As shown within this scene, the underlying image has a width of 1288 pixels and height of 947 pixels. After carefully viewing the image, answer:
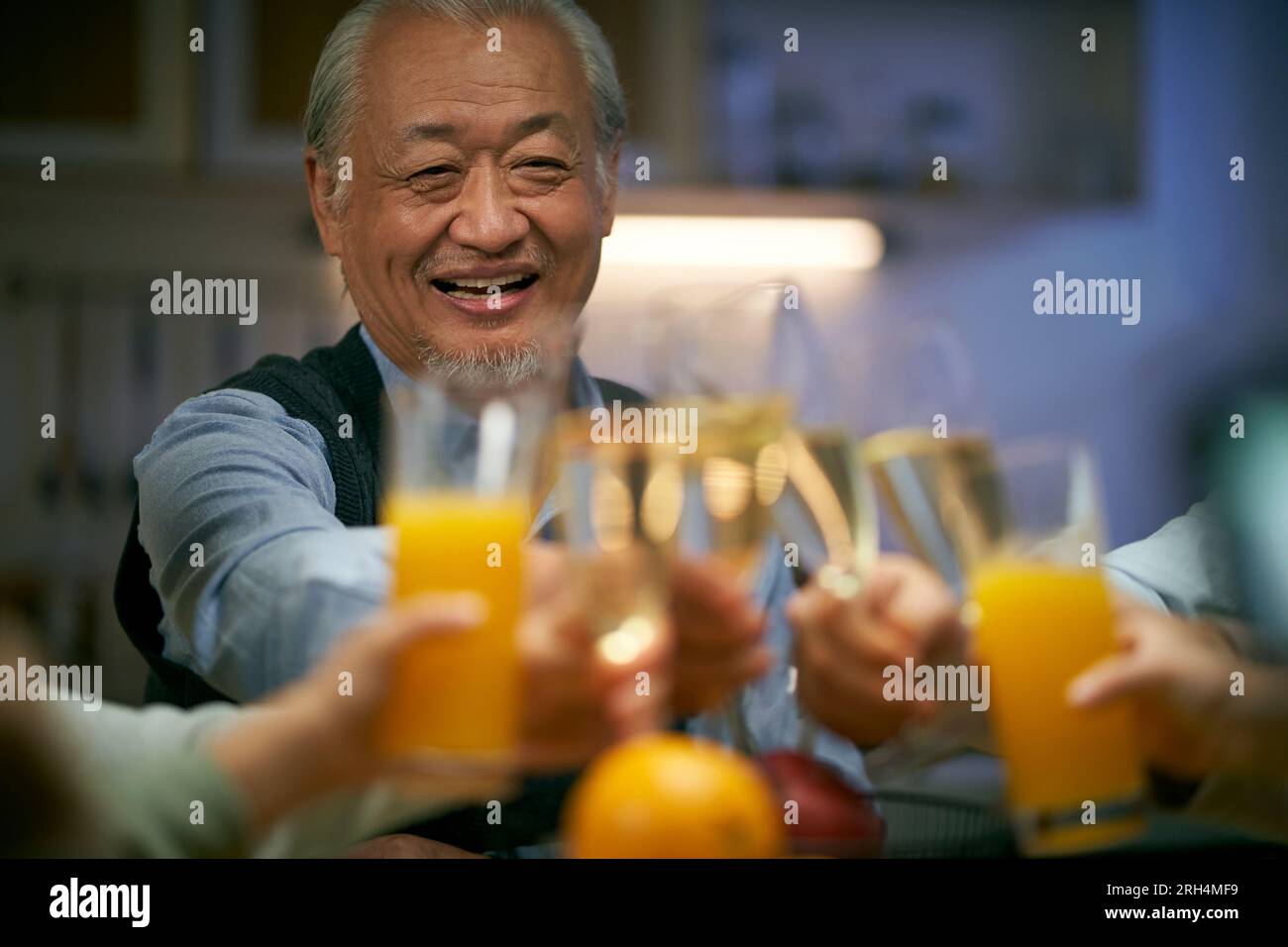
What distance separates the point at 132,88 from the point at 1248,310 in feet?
5.01

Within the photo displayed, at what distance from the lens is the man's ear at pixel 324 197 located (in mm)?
947

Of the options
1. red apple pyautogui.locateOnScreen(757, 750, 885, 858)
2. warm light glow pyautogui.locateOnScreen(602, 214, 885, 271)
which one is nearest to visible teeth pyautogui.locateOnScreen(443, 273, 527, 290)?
red apple pyautogui.locateOnScreen(757, 750, 885, 858)

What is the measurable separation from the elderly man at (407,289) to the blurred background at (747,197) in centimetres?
84

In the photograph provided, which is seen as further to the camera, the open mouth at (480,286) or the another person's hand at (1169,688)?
the open mouth at (480,286)

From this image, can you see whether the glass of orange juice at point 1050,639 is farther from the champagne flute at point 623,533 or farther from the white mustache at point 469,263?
the white mustache at point 469,263

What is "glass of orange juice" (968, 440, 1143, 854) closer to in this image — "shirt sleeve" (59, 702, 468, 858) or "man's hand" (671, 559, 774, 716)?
"man's hand" (671, 559, 774, 716)

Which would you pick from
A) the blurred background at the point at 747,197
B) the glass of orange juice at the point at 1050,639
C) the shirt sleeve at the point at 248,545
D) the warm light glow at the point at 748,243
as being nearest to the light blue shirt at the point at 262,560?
the shirt sleeve at the point at 248,545

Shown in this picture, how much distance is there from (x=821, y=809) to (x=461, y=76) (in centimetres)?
51

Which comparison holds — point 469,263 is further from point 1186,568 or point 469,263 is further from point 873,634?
point 1186,568

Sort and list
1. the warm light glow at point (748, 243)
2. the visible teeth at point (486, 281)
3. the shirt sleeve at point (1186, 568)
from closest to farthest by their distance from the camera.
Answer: the shirt sleeve at point (1186, 568)
the visible teeth at point (486, 281)
the warm light glow at point (748, 243)

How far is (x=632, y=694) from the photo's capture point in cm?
56

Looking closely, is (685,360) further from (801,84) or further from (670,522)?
(801,84)

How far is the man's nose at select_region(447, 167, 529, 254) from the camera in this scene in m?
0.84
